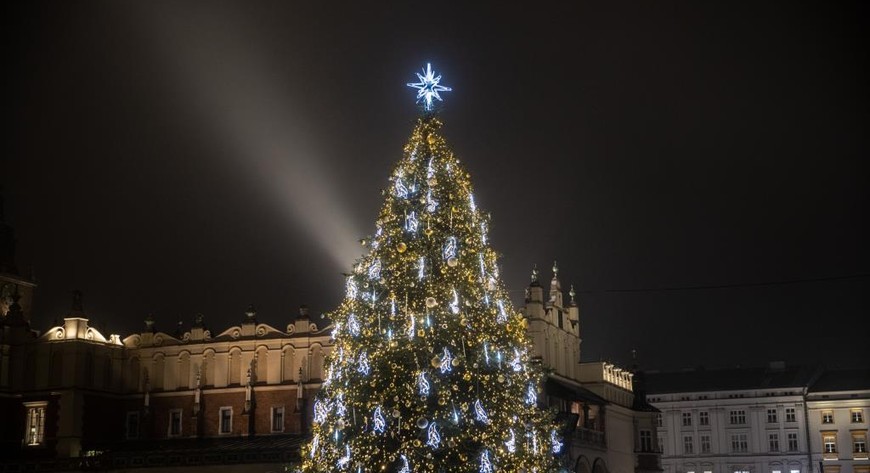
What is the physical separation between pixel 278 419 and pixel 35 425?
43.6 feet

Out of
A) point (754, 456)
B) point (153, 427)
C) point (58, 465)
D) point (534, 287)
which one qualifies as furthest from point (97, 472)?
point (754, 456)

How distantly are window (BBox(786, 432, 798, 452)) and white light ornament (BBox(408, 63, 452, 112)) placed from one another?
73.7m

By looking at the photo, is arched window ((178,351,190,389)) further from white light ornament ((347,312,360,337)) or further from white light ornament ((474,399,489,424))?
white light ornament ((474,399,489,424))

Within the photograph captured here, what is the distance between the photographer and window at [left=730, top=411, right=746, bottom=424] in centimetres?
9600

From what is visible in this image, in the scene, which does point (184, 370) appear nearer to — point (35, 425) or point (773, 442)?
point (35, 425)

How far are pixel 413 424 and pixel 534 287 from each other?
29908 millimetres

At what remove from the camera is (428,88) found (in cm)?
3097

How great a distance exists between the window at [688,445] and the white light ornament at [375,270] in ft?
249

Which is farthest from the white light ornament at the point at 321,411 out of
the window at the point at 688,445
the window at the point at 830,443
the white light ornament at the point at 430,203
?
the window at the point at 688,445

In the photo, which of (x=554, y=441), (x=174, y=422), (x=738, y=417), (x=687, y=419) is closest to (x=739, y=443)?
(x=738, y=417)

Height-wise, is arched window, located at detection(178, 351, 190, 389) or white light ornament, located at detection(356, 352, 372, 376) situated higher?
arched window, located at detection(178, 351, 190, 389)

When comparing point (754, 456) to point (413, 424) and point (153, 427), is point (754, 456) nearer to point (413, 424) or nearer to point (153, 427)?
point (153, 427)

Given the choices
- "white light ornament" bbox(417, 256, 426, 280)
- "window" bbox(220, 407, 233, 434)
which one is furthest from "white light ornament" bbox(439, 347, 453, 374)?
"window" bbox(220, 407, 233, 434)

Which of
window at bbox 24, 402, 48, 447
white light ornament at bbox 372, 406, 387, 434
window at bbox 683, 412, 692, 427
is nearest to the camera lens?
white light ornament at bbox 372, 406, 387, 434
